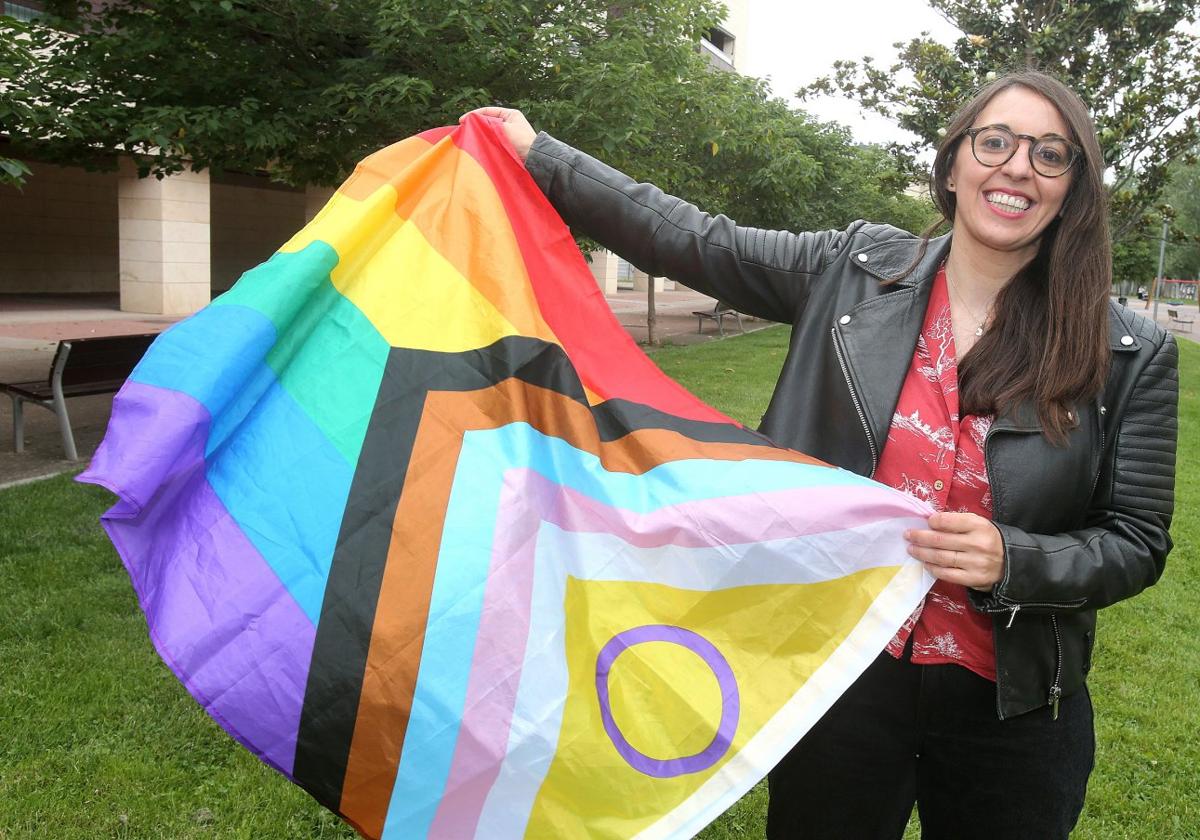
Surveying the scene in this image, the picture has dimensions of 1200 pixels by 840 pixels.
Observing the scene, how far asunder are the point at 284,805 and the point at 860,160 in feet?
74.7

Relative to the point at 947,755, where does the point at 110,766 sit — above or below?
below

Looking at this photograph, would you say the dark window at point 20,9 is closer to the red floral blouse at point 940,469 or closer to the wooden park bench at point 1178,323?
the red floral blouse at point 940,469

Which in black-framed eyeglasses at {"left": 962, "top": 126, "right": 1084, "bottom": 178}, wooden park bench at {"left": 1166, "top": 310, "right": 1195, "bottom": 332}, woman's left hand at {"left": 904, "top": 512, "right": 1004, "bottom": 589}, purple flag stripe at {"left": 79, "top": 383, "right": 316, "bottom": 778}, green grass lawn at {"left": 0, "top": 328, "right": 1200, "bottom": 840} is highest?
black-framed eyeglasses at {"left": 962, "top": 126, "right": 1084, "bottom": 178}

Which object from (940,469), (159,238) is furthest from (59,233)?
(940,469)

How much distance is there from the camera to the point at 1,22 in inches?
245

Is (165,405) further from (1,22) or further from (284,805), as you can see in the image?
(1,22)

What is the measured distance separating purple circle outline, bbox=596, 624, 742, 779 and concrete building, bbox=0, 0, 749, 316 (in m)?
14.1

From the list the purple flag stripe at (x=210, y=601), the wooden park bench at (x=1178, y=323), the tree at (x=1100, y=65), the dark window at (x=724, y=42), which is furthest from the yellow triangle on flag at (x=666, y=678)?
the dark window at (x=724, y=42)

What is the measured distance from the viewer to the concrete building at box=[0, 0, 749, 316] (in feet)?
66.2

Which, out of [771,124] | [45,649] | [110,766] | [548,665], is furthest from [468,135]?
[771,124]

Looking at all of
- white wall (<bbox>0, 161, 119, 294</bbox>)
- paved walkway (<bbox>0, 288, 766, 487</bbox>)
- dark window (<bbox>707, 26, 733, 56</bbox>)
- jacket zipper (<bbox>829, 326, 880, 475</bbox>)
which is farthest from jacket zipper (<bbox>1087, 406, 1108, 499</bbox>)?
dark window (<bbox>707, 26, 733, 56</bbox>)

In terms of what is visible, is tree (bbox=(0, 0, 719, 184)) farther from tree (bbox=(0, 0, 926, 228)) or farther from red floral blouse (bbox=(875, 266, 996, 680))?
red floral blouse (bbox=(875, 266, 996, 680))

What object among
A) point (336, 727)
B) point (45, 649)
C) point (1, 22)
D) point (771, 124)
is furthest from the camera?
point (771, 124)

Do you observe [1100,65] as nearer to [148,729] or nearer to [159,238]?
[148,729]
